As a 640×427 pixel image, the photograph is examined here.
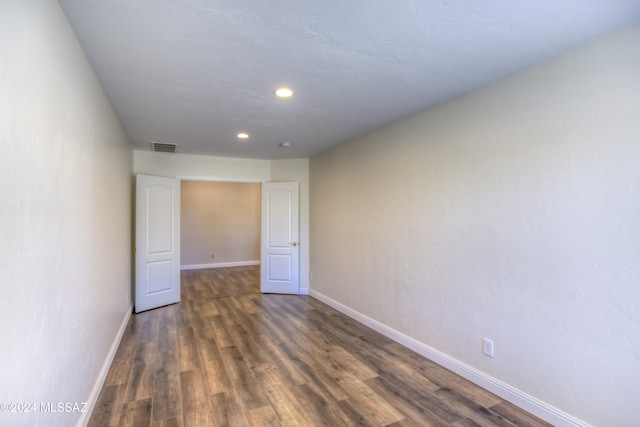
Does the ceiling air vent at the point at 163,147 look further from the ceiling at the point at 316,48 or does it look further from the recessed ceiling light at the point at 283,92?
the recessed ceiling light at the point at 283,92

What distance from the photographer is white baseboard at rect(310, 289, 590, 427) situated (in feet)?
6.66

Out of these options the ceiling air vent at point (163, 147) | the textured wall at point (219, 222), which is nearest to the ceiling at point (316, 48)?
the ceiling air vent at point (163, 147)

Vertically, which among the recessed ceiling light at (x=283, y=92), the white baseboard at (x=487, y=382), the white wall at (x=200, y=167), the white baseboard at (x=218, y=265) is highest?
the recessed ceiling light at (x=283, y=92)

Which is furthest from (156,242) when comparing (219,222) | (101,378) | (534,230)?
(534,230)

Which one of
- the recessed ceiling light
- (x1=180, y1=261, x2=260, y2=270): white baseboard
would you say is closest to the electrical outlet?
the recessed ceiling light

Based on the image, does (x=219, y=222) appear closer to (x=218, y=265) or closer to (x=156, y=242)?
(x=218, y=265)

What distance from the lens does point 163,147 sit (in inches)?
176

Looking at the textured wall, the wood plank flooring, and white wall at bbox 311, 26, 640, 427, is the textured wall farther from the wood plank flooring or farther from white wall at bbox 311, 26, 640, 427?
white wall at bbox 311, 26, 640, 427

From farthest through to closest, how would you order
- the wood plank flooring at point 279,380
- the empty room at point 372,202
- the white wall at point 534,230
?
the wood plank flooring at point 279,380, the white wall at point 534,230, the empty room at point 372,202

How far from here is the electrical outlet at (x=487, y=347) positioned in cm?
244

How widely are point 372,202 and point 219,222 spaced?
17.2 ft

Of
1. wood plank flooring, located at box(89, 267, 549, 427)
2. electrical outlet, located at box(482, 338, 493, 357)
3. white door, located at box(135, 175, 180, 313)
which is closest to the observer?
wood plank flooring, located at box(89, 267, 549, 427)

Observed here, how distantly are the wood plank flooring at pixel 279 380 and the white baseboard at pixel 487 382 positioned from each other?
0.18 ft

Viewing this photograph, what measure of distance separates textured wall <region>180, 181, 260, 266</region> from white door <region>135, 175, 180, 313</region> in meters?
2.93
